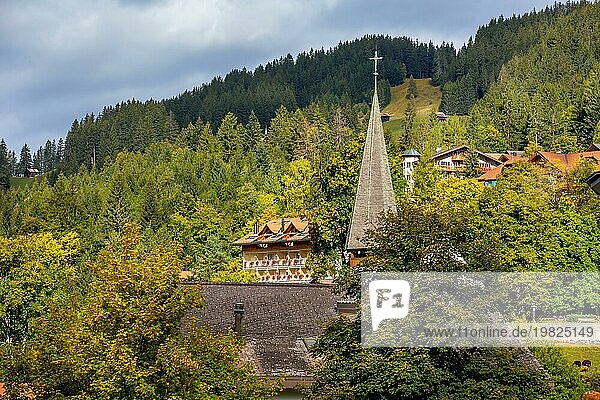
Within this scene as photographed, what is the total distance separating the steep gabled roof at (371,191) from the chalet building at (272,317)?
8.67 ft

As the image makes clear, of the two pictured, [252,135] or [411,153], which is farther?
[252,135]

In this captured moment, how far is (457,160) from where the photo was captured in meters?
125

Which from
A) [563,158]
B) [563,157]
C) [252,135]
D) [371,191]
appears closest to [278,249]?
[563,158]

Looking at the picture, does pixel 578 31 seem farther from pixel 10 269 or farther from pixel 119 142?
pixel 10 269

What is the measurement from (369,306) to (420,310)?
1434mm

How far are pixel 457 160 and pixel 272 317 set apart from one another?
91.7m

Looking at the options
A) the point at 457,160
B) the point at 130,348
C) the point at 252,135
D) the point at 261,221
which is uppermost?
the point at 252,135

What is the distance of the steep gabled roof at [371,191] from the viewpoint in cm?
3762

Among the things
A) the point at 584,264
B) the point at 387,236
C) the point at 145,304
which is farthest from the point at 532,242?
the point at 145,304

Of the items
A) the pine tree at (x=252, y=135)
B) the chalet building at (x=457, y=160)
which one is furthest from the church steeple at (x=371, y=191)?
the pine tree at (x=252, y=135)

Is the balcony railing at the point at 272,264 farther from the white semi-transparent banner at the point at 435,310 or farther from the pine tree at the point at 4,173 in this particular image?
the pine tree at the point at 4,173

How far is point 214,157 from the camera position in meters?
130

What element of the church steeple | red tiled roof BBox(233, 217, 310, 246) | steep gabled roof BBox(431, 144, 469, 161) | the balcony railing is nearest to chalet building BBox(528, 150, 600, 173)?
steep gabled roof BBox(431, 144, 469, 161)

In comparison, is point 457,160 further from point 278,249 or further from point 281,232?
point 278,249
